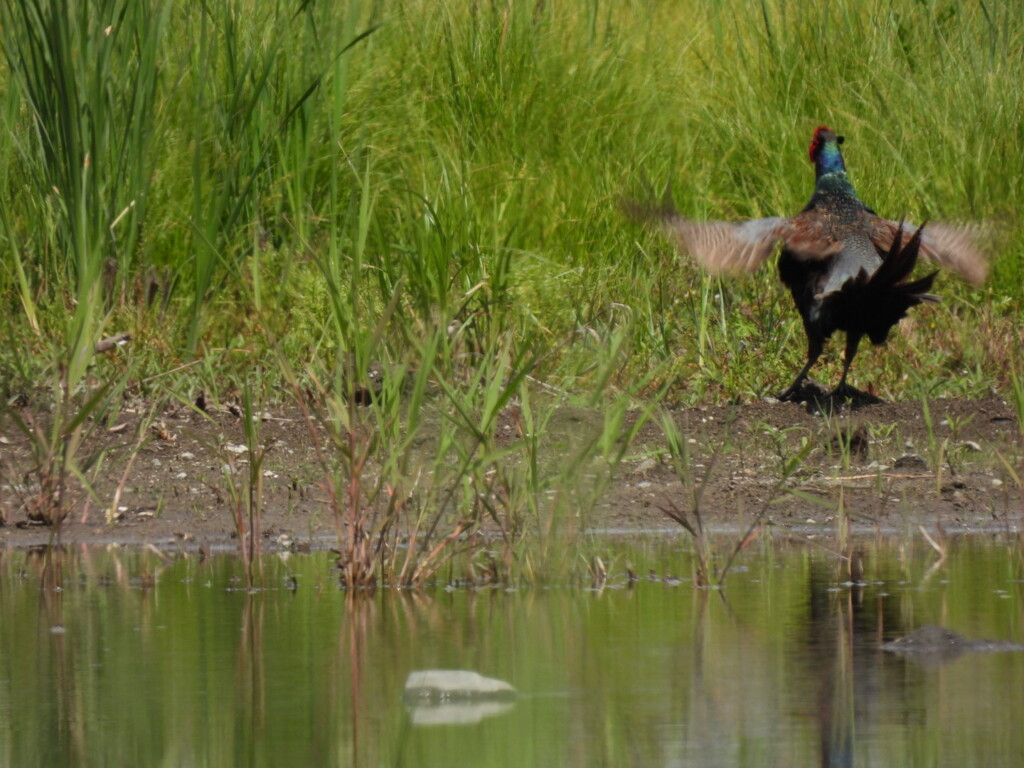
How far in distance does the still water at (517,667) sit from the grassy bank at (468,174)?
1298 mm

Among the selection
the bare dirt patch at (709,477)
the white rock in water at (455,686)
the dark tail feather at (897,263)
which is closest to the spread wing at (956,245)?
the dark tail feather at (897,263)

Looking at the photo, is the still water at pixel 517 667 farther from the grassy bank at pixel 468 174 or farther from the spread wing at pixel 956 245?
the spread wing at pixel 956 245

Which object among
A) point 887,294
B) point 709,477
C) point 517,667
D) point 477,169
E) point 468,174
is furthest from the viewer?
point 477,169

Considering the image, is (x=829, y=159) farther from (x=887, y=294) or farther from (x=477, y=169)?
(x=477, y=169)

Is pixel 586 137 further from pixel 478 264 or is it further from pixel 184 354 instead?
pixel 184 354

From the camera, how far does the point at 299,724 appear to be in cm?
351

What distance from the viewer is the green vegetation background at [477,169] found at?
766 cm

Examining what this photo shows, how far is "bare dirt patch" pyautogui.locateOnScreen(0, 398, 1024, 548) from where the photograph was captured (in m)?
6.01

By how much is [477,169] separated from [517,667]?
5.13 metres

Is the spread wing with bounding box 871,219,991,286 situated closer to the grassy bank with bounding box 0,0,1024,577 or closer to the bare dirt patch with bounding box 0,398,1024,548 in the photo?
the grassy bank with bounding box 0,0,1024,577

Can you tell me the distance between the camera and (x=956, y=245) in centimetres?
826

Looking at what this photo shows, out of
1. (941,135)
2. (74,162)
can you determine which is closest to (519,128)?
(941,135)

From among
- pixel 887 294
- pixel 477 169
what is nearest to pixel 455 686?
pixel 887 294

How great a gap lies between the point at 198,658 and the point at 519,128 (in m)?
5.79
